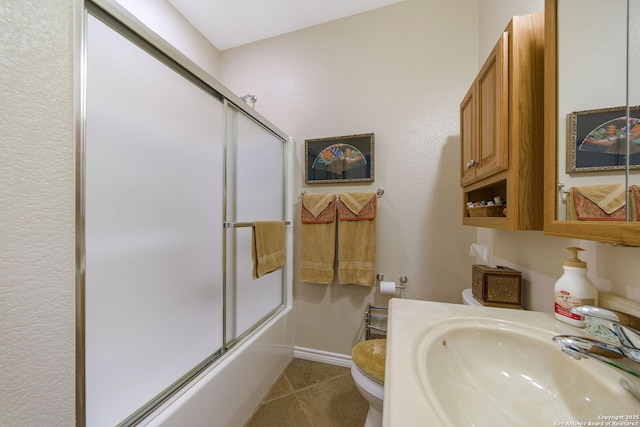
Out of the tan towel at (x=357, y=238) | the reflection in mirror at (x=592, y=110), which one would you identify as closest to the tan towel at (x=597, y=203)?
the reflection in mirror at (x=592, y=110)

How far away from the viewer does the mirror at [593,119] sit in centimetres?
50

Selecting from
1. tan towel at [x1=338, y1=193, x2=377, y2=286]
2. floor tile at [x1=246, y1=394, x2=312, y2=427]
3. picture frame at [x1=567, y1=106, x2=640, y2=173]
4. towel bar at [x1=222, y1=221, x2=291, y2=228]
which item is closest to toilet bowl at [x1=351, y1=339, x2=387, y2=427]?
floor tile at [x1=246, y1=394, x2=312, y2=427]

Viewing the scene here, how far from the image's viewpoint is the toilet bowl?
102cm

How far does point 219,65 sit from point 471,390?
2746 mm

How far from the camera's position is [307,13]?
5.83ft

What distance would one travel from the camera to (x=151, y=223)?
901mm

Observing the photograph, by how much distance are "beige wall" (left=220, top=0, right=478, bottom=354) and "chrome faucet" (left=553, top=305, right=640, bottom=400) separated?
109 centimetres

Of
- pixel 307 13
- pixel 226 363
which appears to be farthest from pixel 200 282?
pixel 307 13

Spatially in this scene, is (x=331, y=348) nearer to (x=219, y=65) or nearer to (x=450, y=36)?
(x=450, y=36)

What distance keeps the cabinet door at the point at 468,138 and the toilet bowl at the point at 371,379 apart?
3.24 feet

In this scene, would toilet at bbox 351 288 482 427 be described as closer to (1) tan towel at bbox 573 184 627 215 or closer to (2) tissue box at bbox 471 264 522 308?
(2) tissue box at bbox 471 264 522 308

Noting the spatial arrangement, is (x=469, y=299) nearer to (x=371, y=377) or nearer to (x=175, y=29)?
(x=371, y=377)

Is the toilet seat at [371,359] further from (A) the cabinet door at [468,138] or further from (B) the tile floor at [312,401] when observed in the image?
(A) the cabinet door at [468,138]

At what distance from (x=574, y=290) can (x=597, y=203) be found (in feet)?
0.84
